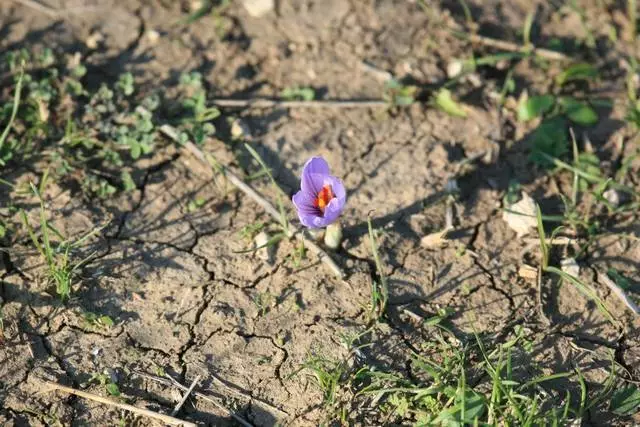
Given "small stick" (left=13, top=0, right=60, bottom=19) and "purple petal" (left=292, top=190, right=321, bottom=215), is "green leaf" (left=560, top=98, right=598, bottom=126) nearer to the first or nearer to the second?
"purple petal" (left=292, top=190, right=321, bottom=215)

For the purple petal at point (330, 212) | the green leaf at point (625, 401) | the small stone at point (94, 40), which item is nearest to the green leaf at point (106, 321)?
the purple petal at point (330, 212)

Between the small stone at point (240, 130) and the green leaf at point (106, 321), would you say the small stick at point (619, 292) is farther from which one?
the green leaf at point (106, 321)

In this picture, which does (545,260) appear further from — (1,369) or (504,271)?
(1,369)

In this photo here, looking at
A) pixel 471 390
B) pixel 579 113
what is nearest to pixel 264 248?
pixel 471 390

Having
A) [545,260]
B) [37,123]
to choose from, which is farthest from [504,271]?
[37,123]

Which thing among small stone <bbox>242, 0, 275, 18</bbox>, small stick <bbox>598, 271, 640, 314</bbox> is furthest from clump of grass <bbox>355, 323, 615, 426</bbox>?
small stone <bbox>242, 0, 275, 18</bbox>

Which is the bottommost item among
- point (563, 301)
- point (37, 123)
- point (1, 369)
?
point (563, 301)
